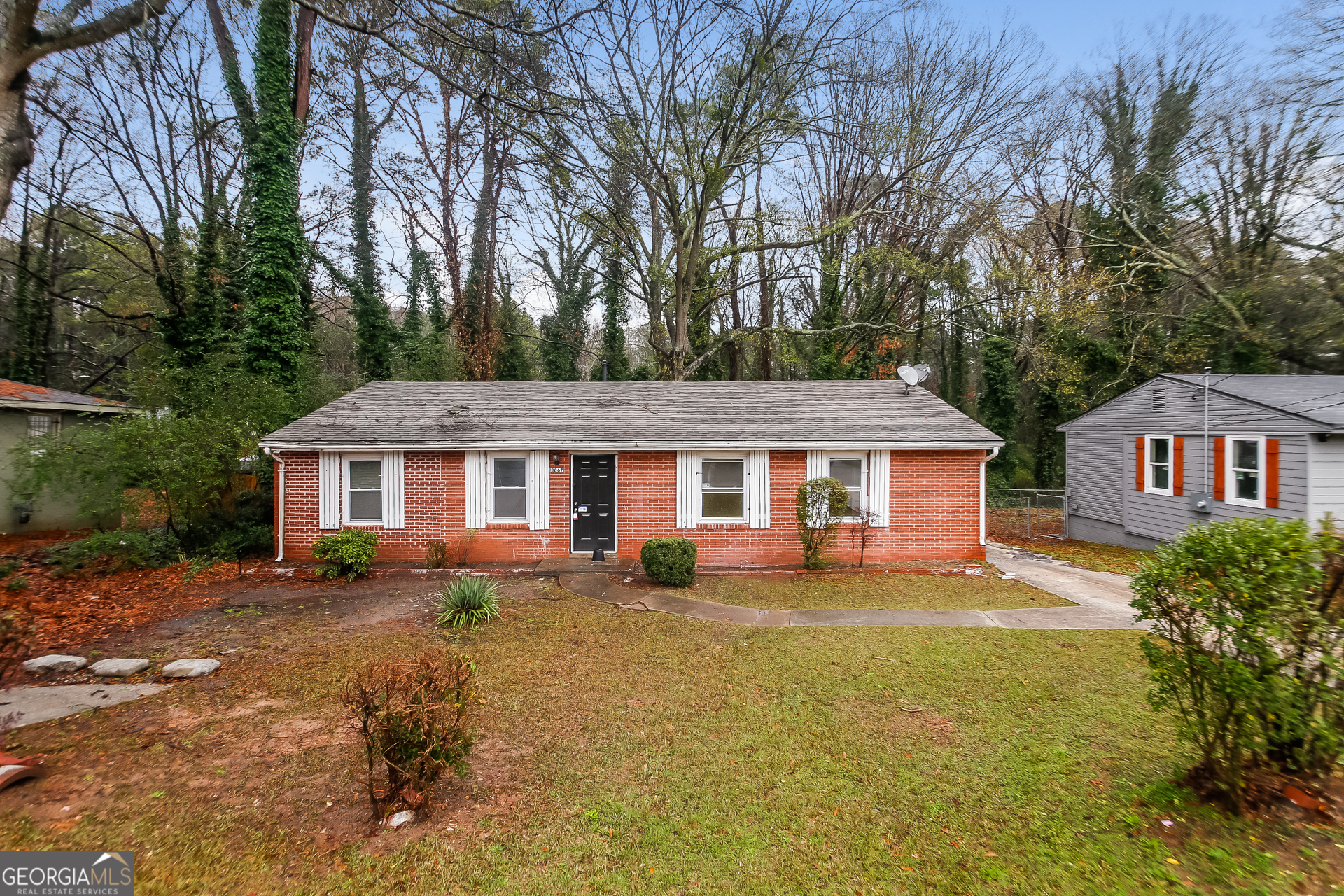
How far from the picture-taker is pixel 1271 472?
11422mm

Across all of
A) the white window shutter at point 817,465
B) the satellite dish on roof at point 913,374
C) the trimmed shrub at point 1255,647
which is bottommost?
the trimmed shrub at point 1255,647

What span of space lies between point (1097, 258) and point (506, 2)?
22.8 meters

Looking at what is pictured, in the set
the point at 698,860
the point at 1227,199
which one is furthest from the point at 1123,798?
the point at 1227,199

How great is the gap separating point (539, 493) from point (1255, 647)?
1123 cm

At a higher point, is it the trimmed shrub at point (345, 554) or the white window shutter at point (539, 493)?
the white window shutter at point (539, 493)

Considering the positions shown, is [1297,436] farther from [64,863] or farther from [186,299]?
[186,299]

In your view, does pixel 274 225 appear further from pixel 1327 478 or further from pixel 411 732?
pixel 1327 478

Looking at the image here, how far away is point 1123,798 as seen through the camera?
4.00m

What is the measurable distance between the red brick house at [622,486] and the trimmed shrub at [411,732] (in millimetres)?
8435

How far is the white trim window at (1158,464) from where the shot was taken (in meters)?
14.0

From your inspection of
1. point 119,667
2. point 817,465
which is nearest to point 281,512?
point 119,667

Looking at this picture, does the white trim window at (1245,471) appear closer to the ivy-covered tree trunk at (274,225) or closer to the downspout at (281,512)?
the downspout at (281,512)

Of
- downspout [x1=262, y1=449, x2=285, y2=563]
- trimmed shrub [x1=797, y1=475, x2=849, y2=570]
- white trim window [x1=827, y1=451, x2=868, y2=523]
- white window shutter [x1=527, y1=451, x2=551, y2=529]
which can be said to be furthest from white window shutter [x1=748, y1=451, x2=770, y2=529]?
downspout [x1=262, y1=449, x2=285, y2=563]

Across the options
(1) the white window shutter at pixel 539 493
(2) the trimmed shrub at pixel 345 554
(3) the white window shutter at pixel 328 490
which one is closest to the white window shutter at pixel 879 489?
(1) the white window shutter at pixel 539 493
